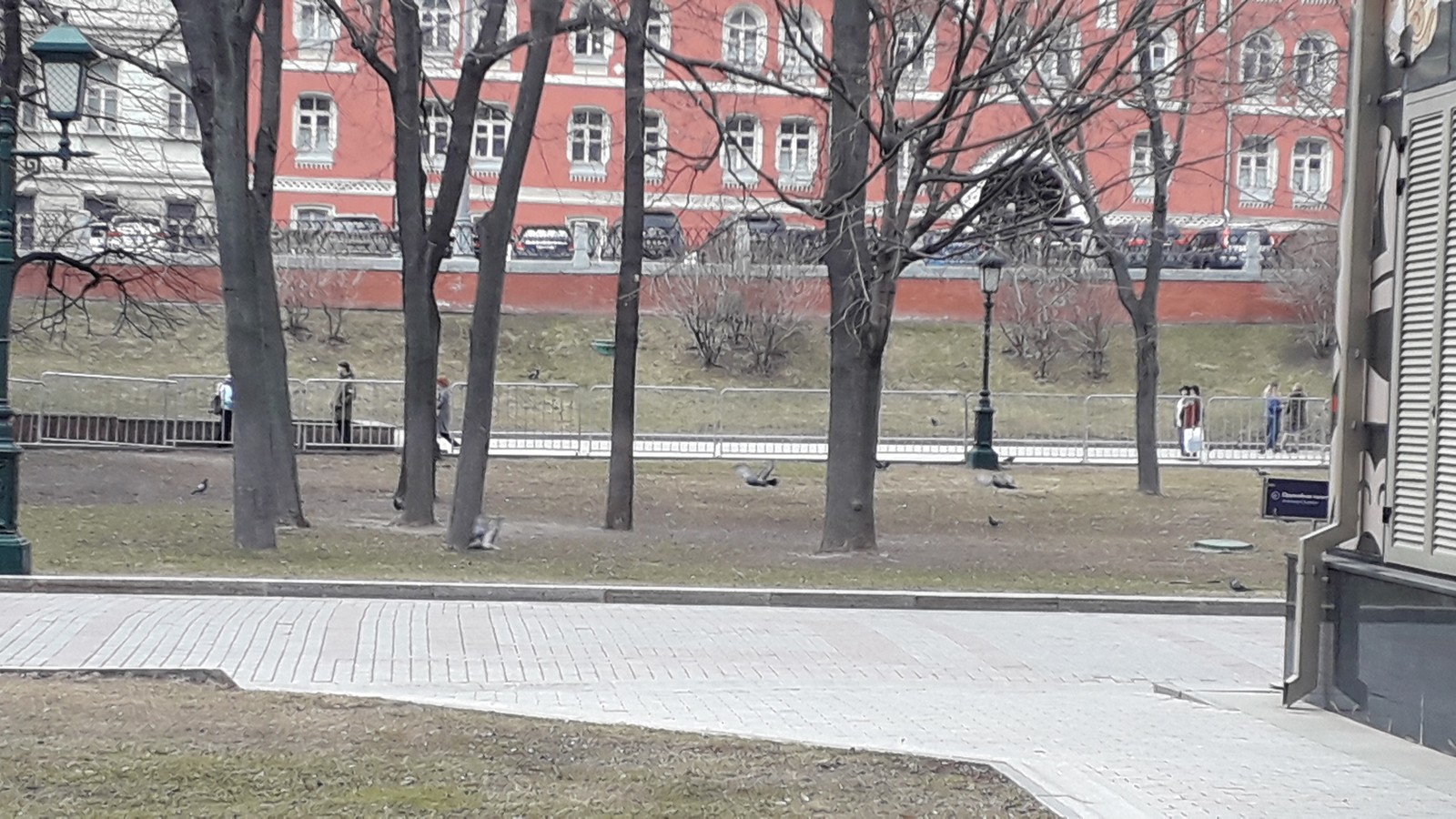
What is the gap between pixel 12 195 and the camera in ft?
49.4

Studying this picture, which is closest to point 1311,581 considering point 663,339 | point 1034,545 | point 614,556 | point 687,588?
point 687,588

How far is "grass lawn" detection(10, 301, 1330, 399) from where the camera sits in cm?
4375

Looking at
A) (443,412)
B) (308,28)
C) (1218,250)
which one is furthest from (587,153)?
(443,412)

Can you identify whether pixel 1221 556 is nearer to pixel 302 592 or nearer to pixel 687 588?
pixel 687 588

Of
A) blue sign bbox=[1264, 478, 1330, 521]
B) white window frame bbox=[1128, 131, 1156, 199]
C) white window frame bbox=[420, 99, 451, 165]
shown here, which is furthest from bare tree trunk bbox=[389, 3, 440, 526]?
blue sign bbox=[1264, 478, 1330, 521]

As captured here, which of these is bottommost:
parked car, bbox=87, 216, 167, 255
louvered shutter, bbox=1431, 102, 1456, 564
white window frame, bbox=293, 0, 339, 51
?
louvered shutter, bbox=1431, 102, 1456, 564

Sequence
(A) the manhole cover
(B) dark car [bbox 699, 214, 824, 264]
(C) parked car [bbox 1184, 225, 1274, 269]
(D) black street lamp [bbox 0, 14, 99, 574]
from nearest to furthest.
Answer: (D) black street lamp [bbox 0, 14, 99, 574] → (A) the manhole cover → (B) dark car [bbox 699, 214, 824, 264] → (C) parked car [bbox 1184, 225, 1274, 269]

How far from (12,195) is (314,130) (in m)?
42.9

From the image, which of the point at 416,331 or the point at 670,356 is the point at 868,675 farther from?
the point at 670,356

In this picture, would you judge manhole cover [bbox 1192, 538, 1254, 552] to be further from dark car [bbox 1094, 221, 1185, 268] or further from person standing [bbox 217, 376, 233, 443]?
person standing [bbox 217, 376, 233, 443]

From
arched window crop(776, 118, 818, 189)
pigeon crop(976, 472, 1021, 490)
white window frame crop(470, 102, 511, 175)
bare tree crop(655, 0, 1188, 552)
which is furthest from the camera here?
white window frame crop(470, 102, 511, 175)

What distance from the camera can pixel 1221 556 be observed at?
64.6 ft

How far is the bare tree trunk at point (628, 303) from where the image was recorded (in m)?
20.7

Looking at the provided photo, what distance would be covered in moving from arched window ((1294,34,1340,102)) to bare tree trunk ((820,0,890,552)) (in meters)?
7.08
